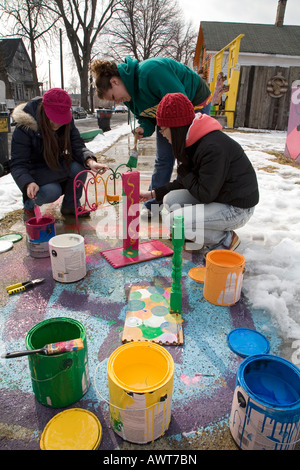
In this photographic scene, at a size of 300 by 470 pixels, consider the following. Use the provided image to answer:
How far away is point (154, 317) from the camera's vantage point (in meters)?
1.85

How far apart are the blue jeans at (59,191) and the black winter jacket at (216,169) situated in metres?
1.18

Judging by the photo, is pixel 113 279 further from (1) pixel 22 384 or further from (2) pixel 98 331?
(1) pixel 22 384

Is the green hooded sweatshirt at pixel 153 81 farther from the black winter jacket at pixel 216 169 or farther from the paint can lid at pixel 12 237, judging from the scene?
the paint can lid at pixel 12 237

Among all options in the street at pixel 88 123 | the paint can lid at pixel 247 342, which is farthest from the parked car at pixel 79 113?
the paint can lid at pixel 247 342

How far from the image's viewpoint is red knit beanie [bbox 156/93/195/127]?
1.98 m

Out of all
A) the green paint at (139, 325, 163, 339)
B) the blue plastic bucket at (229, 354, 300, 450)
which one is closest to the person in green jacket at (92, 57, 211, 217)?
the green paint at (139, 325, 163, 339)

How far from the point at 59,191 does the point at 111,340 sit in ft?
5.65

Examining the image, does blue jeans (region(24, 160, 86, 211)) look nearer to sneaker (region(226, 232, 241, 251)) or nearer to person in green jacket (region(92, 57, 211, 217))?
person in green jacket (region(92, 57, 211, 217))

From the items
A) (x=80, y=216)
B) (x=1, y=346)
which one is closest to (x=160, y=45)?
(x=80, y=216)

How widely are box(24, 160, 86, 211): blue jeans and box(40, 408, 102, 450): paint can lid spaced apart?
191cm

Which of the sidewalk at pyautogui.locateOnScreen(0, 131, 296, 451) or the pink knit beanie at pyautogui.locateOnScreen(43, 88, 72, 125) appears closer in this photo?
the sidewalk at pyautogui.locateOnScreen(0, 131, 296, 451)

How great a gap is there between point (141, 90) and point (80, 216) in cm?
141

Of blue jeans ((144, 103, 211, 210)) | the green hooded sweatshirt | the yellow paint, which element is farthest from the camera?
the yellow paint

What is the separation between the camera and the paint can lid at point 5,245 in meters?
2.63
